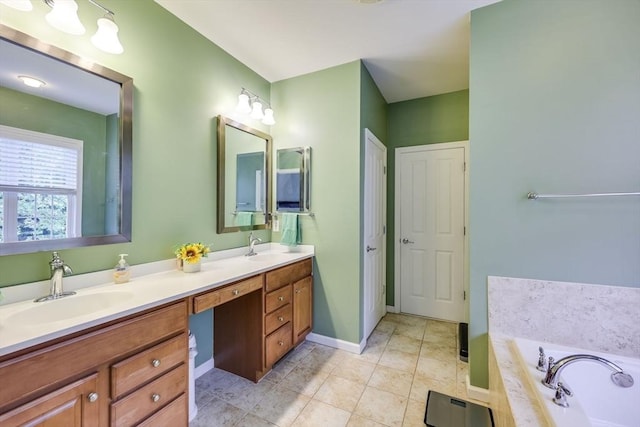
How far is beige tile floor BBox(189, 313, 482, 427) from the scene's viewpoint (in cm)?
159

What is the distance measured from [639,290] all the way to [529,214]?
643 mm

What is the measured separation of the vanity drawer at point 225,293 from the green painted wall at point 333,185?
829 millimetres

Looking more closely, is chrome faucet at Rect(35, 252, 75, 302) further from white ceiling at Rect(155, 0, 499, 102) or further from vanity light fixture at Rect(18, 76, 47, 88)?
white ceiling at Rect(155, 0, 499, 102)

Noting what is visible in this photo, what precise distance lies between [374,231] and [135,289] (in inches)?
84.2

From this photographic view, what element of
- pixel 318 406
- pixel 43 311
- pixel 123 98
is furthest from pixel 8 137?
pixel 318 406

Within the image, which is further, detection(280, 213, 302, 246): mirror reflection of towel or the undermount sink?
detection(280, 213, 302, 246): mirror reflection of towel

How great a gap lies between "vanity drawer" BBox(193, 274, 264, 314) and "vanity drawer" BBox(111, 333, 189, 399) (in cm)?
16

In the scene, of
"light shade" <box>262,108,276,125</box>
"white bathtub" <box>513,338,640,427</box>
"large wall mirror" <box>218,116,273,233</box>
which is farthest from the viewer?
"light shade" <box>262,108,276,125</box>

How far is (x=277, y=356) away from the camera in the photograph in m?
2.02

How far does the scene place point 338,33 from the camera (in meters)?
2.00

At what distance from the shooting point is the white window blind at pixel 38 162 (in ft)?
3.78

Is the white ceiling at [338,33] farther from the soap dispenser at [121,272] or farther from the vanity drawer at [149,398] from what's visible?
the vanity drawer at [149,398]

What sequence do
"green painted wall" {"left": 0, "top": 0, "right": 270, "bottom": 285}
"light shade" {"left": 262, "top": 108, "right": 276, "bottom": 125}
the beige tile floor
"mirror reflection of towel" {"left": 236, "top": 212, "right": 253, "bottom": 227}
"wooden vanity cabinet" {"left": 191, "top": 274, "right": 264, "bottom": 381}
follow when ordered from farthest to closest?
"light shade" {"left": 262, "top": 108, "right": 276, "bottom": 125}
"mirror reflection of towel" {"left": 236, "top": 212, "right": 253, "bottom": 227}
"wooden vanity cabinet" {"left": 191, "top": 274, "right": 264, "bottom": 381}
the beige tile floor
"green painted wall" {"left": 0, "top": 0, "right": 270, "bottom": 285}

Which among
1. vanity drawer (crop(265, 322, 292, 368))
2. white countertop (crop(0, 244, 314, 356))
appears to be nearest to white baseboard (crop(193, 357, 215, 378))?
vanity drawer (crop(265, 322, 292, 368))
